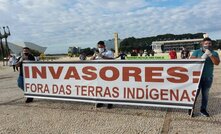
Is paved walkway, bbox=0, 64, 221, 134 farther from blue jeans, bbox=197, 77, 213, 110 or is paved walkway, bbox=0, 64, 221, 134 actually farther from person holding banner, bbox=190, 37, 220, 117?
person holding banner, bbox=190, 37, 220, 117

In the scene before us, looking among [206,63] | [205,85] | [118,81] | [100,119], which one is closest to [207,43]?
[206,63]

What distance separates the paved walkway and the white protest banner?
291 mm

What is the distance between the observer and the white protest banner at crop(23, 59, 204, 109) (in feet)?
21.6

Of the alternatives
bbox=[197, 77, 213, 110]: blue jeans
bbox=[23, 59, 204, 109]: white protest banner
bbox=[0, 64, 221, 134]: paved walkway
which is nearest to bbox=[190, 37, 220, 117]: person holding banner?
bbox=[197, 77, 213, 110]: blue jeans

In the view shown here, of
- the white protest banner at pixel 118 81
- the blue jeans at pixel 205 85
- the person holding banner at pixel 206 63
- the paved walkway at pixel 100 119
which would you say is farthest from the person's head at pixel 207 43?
the paved walkway at pixel 100 119

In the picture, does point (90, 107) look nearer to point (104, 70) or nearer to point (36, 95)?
point (104, 70)

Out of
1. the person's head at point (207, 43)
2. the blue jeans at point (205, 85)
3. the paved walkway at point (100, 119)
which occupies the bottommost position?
the paved walkway at point (100, 119)

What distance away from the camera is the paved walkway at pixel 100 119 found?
5.78 metres

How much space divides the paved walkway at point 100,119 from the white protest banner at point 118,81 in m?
0.29

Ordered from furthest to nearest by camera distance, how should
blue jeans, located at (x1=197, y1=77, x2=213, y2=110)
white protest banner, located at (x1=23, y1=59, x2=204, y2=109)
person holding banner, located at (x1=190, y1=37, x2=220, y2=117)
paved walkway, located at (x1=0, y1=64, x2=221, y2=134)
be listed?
white protest banner, located at (x1=23, y1=59, x2=204, y2=109)
blue jeans, located at (x1=197, y1=77, x2=213, y2=110)
person holding banner, located at (x1=190, y1=37, x2=220, y2=117)
paved walkway, located at (x1=0, y1=64, x2=221, y2=134)

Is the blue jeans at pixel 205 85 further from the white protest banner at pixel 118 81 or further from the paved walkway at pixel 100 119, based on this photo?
the paved walkway at pixel 100 119

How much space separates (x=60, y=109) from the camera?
767 cm

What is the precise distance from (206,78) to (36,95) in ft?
15.7

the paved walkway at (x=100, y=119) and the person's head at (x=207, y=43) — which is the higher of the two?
the person's head at (x=207, y=43)
